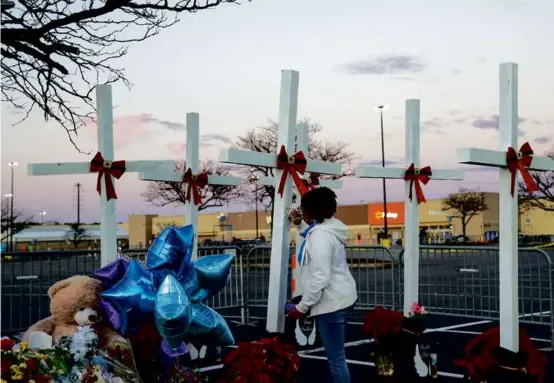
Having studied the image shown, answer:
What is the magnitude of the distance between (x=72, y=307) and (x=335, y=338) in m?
2.17

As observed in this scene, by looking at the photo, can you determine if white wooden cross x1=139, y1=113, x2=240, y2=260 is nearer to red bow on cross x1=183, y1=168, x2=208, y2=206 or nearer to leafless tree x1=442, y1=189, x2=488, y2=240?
red bow on cross x1=183, y1=168, x2=208, y2=206

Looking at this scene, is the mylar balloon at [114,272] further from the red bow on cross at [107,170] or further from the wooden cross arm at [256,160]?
the red bow on cross at [107,170]

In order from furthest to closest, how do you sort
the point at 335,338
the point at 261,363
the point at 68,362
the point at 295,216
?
the point at 295,216 → the point at 335,338 → the point at 261,363 → the point at 68,362

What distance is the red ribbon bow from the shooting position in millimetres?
8703

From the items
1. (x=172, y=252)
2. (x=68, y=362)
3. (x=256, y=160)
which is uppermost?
(x=256, y=160)

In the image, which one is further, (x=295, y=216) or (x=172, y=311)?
(x=295, y=216)

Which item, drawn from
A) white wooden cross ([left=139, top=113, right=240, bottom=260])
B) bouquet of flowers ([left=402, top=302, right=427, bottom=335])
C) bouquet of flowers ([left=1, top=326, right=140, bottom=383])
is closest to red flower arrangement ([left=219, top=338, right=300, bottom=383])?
bouquet of flowers ([left=1, top=326, right=140, bottom=383])

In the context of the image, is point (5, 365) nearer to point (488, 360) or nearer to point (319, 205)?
point (319, 205)

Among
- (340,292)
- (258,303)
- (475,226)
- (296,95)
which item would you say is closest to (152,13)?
(296,95)

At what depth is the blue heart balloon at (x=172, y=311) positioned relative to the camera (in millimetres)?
3504

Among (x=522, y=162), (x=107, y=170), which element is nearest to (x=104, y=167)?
(x=107, y=170)

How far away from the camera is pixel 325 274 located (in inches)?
209

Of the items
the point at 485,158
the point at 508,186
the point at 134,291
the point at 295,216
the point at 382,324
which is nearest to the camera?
the point at 134,291

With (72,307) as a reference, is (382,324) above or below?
below
